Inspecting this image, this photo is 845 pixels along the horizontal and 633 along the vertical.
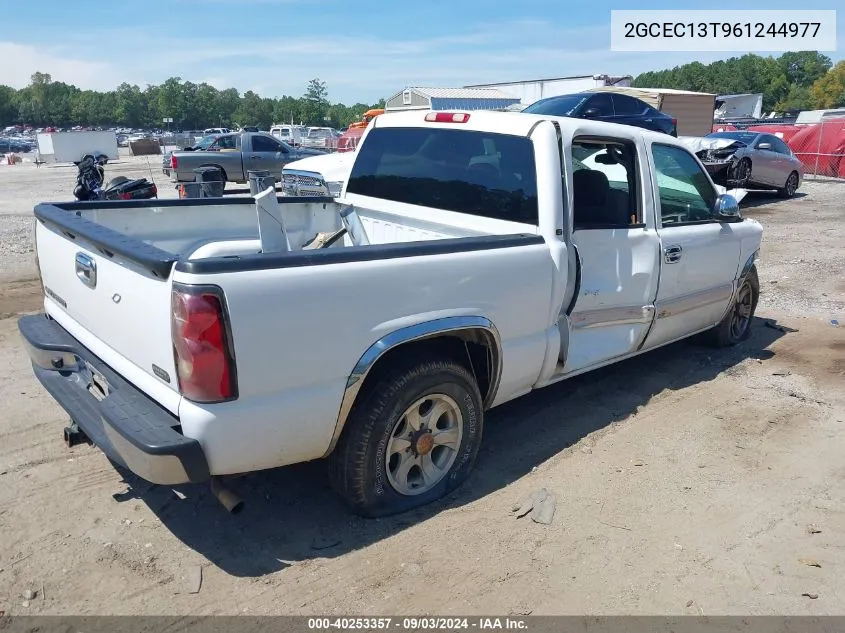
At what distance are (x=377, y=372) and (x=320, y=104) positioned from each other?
105320 mm

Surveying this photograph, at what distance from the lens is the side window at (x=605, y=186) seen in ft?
14.3

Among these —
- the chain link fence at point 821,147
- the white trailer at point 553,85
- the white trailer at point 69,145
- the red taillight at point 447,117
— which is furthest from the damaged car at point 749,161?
the white trailer at point 69,145

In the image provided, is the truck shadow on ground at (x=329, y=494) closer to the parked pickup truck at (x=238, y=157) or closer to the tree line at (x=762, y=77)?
the parked pickup truck at (x=238, y=157)

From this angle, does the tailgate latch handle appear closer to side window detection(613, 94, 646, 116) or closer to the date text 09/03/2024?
the date text 09/03/2024

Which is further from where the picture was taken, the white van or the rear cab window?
the white van

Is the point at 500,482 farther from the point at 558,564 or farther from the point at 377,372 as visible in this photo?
the point at 377,372

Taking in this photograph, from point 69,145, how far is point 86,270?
131 ft

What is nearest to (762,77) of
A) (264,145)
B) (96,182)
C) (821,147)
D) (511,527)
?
(821,147)

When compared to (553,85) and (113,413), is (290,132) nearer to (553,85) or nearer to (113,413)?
(553,85)

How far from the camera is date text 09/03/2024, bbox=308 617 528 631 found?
2.74 metres

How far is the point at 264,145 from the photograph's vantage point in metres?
19.6

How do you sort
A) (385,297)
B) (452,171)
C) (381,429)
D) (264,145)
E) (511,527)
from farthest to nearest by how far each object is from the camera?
(264,145) < (452,171) < (511,527) < (381,429) < (385,297)

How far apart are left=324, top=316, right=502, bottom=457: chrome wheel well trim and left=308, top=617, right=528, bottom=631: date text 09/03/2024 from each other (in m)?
0.73

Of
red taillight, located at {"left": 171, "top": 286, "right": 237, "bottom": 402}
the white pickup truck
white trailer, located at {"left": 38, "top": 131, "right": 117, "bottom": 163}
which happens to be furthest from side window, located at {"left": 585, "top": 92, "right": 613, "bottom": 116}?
white trailer, located at {"left": 38, "top": 131, "right": 117, "bottom": 163}
